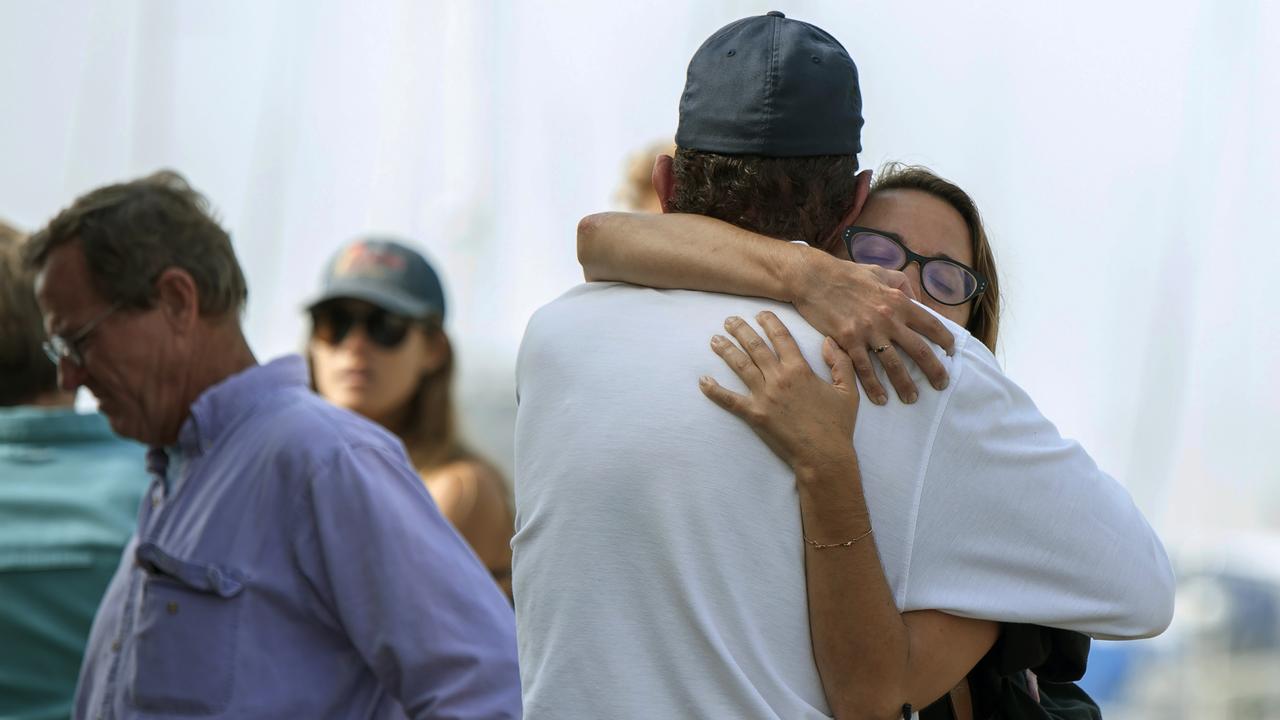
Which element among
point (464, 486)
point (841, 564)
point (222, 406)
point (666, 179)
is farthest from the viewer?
point (464, 486)

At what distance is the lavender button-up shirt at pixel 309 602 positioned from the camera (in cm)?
191

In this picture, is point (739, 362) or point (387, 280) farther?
point (387, 280)

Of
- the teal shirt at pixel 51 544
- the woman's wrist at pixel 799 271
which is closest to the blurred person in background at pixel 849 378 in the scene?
the woman's wrist at pixel 799 271

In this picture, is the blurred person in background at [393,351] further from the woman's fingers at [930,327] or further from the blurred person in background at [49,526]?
the woman's fingers at [930,327]

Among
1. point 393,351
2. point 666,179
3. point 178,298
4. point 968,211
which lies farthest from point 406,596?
point 393,351

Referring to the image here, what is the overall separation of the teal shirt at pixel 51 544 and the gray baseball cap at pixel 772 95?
171 cm

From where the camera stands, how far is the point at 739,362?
3.83ft

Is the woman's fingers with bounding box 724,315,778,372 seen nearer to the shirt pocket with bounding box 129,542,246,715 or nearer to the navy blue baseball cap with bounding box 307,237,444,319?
the shirt pocket with bounding box 129,542,246,715

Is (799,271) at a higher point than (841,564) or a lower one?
higher

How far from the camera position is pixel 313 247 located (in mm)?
4582

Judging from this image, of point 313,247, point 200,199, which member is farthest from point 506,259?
point 200,199

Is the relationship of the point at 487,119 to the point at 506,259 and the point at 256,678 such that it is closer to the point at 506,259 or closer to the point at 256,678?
the point at 506,259

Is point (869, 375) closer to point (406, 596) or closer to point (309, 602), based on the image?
point (406, 596)

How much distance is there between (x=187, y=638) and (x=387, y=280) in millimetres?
1807
